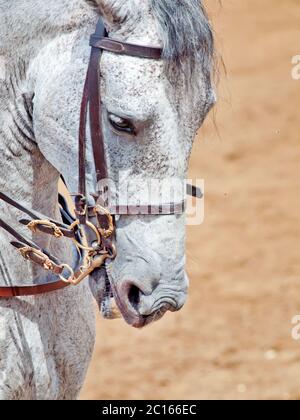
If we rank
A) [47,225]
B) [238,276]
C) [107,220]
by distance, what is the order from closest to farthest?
1. [107,220]
2. [47,225]
3. [238,276]

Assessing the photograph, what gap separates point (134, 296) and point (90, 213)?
0.28 m

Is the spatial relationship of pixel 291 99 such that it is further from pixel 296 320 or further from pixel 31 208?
pixel 31 208

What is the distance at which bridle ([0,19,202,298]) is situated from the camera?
2766mm

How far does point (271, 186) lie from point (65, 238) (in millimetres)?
5694

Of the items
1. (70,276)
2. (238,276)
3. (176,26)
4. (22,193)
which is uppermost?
(176,26)

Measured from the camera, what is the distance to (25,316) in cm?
310

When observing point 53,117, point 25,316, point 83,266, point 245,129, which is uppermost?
point 53,117

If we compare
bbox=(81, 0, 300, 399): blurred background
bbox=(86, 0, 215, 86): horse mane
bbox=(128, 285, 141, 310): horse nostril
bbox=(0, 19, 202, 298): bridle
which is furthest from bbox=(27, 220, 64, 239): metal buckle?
bbox=(81, 0, 300, 399): blurred background

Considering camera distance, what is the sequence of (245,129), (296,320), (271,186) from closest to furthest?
(296,320), (271,186), (245,129)

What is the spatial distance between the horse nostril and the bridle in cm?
12

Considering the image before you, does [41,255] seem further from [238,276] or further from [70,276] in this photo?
[238,276]

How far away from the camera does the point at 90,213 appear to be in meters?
2.90

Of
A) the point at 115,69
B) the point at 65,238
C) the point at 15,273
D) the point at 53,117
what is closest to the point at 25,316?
the point at 15,273

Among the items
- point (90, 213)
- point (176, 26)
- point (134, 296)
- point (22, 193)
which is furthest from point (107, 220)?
point (176, 26)
